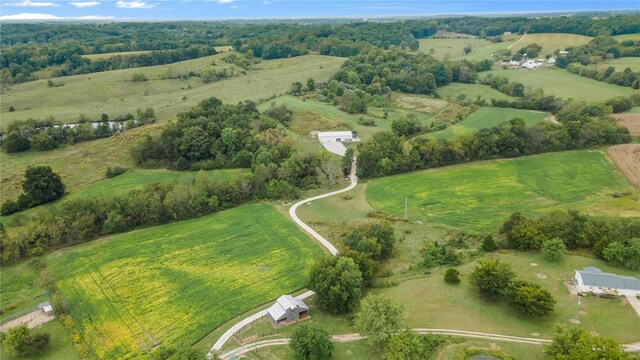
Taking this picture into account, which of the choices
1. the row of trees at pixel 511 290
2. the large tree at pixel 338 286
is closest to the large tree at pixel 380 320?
the large tree at pixel 338 286

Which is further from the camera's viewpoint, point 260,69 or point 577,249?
point 260,69

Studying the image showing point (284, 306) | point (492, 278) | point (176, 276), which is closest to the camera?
point (284, 306)

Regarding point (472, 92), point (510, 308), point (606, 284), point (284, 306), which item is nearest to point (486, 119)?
point (472, 92)

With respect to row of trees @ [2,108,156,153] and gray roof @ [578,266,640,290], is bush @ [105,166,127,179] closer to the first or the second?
row of trees @ [2,108,156,153]

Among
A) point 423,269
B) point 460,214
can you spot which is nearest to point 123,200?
point 423,269

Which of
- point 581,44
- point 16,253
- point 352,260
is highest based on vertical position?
point 581,44

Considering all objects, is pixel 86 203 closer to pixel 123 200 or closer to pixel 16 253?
pixel 123 200

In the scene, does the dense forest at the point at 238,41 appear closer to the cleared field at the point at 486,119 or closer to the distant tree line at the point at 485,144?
the cleared field at the point at 486,119

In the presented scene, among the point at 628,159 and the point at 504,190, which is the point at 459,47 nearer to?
the point at 628,159
